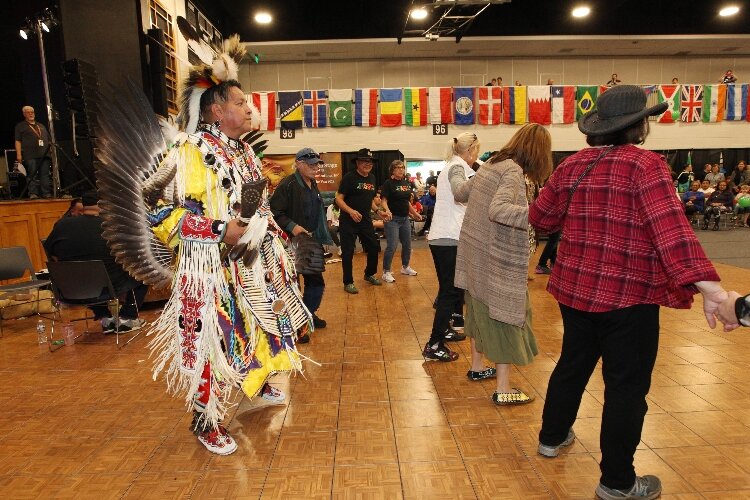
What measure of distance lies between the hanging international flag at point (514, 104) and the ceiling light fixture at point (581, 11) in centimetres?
204

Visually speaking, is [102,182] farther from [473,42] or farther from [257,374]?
[473,42]

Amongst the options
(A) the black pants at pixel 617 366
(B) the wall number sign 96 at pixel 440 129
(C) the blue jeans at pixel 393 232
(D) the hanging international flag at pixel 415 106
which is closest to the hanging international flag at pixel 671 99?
(B) the wall number sign 96 at pixel 440 129

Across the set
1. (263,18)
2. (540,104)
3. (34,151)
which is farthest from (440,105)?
(34,151)

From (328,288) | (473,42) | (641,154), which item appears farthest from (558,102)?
(641,154)

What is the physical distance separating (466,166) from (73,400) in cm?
274

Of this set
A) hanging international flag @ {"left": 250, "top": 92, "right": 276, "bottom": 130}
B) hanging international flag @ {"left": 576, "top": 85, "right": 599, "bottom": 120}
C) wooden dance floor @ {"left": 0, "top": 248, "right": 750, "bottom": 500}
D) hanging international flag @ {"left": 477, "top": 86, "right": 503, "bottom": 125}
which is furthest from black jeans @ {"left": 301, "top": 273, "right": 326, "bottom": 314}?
hanging international flag @ {"left": 576, "top": 85, "right": 599, "bottom": 120}

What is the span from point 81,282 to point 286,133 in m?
9.33

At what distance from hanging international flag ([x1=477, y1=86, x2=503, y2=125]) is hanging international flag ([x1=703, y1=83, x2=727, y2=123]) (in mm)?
5343

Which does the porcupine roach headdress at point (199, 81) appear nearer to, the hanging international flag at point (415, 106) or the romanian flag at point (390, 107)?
the romanian flag at point (390, 107)

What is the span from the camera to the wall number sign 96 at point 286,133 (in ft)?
41.2

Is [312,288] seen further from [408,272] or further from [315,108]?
[315,108]

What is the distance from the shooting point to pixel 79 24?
5.91 metres

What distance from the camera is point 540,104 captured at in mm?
12391

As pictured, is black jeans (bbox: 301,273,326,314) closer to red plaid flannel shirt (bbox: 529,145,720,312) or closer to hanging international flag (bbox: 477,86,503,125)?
red plaid flannel shirt (bbox: 529,145,720,312)
